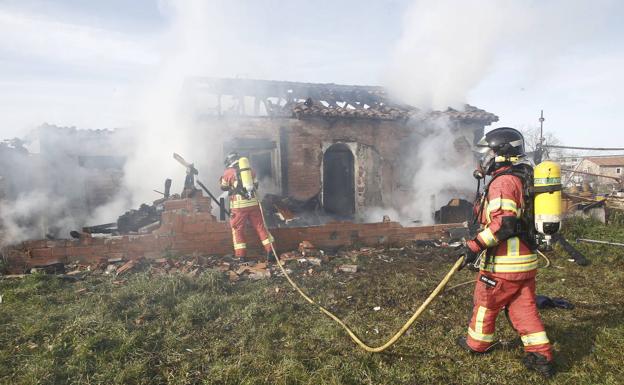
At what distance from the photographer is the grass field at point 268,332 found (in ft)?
9.05

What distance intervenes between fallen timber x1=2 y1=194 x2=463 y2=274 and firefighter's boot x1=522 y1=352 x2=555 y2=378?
4556 millimetres

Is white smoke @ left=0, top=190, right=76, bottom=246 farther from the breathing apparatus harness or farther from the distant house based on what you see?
the distant house

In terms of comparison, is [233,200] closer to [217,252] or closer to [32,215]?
[217,252]

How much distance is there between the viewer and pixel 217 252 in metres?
6.63

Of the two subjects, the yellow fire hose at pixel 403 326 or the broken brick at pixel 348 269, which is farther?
the broken brick at pixel 348 269

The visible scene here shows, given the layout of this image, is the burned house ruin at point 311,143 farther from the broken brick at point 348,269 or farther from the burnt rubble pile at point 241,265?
the broken brick at point 348,269

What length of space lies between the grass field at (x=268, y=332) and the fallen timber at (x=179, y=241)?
0.94 metres

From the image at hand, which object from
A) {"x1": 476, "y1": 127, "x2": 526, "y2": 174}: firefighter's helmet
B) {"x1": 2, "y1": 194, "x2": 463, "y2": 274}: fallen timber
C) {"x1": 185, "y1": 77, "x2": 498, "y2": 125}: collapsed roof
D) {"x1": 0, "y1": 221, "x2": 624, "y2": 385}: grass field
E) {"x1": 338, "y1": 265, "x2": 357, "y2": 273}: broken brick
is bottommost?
{"x1": 338, "y1": 265, "x2": 357, "y2": 273}: broken brick

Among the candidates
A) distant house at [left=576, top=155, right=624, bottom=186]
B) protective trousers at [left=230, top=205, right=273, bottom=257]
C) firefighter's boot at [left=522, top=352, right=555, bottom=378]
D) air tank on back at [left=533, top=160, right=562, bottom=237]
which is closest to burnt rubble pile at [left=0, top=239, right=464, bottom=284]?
protective trousers at [left=230, top=205, right=273, bottom=257]

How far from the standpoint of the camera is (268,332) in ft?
11.3

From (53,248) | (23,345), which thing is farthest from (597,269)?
(53,248)

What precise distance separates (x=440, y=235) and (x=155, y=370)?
6622 millimetres

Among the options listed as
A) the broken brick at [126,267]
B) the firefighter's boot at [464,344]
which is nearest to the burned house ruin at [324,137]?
the broken brick at [126,267]

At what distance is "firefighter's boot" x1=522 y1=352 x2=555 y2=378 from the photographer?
8.84 ft
